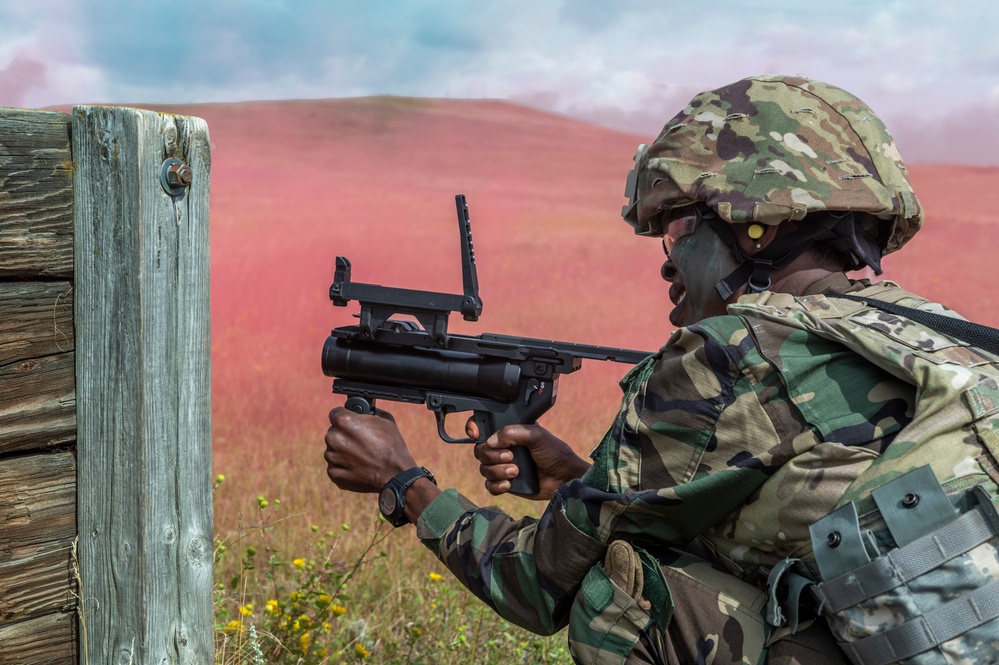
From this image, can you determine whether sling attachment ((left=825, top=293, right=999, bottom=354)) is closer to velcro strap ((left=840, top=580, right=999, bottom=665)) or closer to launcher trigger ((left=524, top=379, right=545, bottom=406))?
velcro strap ((left=840, top=580, right=999, bottom=665))

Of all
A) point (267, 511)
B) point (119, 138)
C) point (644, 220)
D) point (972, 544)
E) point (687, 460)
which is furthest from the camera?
point (267, 511)

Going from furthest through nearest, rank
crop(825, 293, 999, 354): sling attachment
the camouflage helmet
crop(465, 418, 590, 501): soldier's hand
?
crop(465, 418, 590, 501): soldier's hand → the camouflage helmet → crop(825, 293, 999, 354): sling attachment

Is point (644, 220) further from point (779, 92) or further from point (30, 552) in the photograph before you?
point (30, 552)

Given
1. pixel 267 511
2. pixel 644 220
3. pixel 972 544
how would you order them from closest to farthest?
1. pixel 972 544
2. pixel 644 220
3. pixel 267 511

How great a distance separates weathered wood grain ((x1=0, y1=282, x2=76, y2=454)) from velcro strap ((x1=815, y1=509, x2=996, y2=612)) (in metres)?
1.82

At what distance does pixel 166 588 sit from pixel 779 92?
2.13 m

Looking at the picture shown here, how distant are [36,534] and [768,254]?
6.46ft

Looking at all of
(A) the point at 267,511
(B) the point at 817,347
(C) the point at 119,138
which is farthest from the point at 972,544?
(A) the point at 267,511

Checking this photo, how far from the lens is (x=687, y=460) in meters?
2.24

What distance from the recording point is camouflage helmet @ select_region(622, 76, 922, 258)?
2.46m

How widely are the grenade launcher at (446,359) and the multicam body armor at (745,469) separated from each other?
693 mm

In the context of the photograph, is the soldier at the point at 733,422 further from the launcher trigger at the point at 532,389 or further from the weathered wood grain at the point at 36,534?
the weathered wood grain at the point at 36,534

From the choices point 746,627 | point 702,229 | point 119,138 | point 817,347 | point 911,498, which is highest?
point 119,138

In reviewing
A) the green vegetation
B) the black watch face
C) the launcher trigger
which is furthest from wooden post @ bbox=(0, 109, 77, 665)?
the launcher trigger
